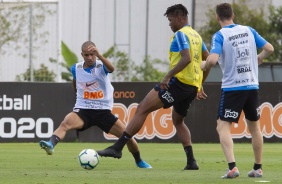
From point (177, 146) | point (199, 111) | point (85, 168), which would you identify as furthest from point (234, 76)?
point (199, 111)

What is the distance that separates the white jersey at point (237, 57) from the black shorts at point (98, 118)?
2.89m

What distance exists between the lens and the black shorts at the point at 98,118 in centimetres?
1508

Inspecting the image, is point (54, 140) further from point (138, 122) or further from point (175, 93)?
point (175, 93)

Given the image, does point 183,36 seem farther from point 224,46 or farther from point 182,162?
point 182,162

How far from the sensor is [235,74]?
12.6m

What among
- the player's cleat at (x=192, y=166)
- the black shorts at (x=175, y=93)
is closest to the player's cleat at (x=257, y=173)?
the player's cleat at (x=192, y=166)

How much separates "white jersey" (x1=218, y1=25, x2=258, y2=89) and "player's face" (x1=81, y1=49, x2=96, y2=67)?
2.79 m

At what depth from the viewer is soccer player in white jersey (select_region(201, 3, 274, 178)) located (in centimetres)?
1251

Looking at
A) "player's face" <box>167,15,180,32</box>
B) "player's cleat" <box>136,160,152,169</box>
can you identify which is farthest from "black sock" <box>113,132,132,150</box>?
"player's face" <box>167,15,180,32</box>

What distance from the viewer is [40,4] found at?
115 feet

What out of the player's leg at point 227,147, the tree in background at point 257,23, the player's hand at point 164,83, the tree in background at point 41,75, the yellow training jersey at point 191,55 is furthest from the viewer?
the tree in background at point 257,23

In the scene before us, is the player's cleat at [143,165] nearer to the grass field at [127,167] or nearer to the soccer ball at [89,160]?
the grass field at [127,167]

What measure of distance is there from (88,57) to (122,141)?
1540mm

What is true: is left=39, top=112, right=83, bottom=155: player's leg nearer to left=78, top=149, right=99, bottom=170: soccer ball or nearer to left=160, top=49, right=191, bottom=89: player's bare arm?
left=78, top=149, right=99, bottom=170: soccer ball
